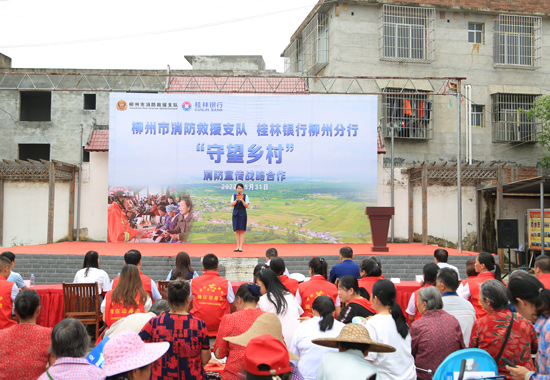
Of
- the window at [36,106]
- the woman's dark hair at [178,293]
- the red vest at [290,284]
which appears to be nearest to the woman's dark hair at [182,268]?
the red vest at [290,284]

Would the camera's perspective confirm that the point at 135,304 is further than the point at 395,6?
No

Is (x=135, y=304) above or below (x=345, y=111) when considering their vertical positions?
below

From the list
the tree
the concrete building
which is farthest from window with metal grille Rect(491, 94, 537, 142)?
the tree

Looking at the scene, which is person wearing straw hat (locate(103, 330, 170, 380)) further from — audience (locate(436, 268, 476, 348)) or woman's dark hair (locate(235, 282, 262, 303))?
audience (locate(436, 268, 476, 348))

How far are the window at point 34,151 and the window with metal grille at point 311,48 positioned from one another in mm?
10555

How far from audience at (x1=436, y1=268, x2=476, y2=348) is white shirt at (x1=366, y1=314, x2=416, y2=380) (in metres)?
0.92

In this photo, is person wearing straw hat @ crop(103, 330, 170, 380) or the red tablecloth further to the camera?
the red tablecloth

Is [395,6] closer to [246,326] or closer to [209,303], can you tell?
[209,303]

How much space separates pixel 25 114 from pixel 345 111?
1388cm

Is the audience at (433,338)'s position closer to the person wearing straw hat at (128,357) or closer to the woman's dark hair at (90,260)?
the person wearing straw hat at (128,357)

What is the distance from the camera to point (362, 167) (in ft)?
45.8

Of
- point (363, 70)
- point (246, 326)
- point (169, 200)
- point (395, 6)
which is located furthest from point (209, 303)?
point (395, 6)

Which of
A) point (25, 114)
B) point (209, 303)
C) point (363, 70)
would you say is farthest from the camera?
point (25, 114)

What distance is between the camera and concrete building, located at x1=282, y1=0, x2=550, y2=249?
1706 centimetres
